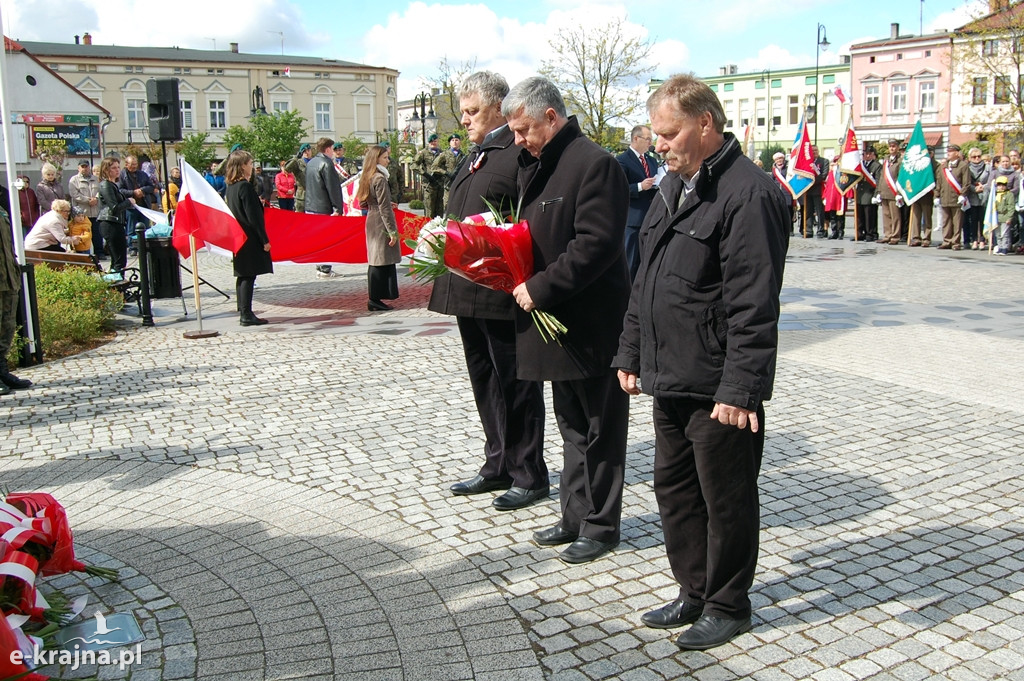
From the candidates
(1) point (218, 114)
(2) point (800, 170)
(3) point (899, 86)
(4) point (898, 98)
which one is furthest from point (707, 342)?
(1) point (218, 114)

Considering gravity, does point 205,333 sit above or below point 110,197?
below

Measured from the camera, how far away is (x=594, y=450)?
455 centimetres

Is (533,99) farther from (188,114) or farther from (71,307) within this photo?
(188,114)

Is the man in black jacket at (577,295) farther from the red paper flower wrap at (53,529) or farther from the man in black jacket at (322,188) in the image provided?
the man in black jacket at (322,188)

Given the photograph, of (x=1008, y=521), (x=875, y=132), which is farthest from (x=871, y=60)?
(x=1008, y=521)

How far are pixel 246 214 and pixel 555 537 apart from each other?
26.4 ft

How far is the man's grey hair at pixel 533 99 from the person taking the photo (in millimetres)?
4434

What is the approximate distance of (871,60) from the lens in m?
78.6

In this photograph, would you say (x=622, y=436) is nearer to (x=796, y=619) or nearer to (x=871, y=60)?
(x=796, y=619)

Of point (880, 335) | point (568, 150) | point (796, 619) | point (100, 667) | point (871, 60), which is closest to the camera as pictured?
point (100, 667)

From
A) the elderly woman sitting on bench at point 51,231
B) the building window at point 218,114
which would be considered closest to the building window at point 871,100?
the building window at point 218,114

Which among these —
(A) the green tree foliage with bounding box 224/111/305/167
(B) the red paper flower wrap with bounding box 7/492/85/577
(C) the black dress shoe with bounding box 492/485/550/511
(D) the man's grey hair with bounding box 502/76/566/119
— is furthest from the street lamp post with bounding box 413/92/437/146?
(B) the red paper flower wrap with bounding box 7/492/85/577

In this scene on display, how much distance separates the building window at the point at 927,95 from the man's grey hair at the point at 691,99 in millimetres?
79221

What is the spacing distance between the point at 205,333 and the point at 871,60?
78.2 m
